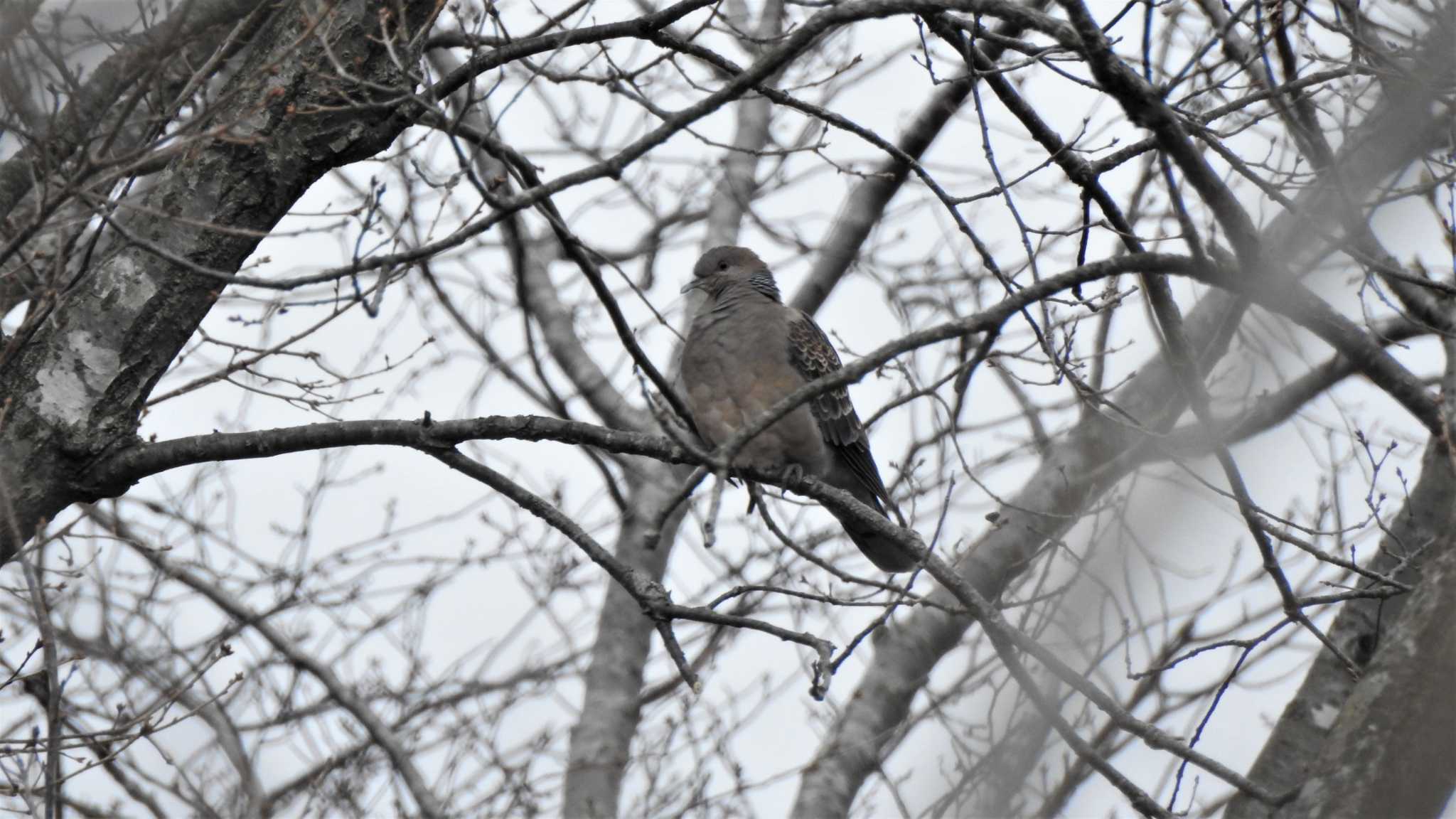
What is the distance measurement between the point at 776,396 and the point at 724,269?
119 cm

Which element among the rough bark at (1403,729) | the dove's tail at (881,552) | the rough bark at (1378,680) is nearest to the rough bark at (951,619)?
the dove's tail at (881,552)

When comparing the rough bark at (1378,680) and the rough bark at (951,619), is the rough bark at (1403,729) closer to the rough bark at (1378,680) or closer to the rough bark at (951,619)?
the rough bark at (1378,680)

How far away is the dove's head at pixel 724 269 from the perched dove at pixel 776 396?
26 cm

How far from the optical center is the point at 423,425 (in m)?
3.61

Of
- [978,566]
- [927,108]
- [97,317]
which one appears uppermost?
[927,108]

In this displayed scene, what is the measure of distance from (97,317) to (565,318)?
16.9 ft

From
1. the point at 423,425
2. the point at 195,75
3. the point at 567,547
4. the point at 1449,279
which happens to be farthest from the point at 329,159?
the point at 567,547

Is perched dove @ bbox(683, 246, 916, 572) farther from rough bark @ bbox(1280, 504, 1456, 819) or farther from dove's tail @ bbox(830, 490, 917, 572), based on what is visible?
rough bark @ bbox(1280, 504, 1456, 819)

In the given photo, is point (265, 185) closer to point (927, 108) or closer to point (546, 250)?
point (927, 108)

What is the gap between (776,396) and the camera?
5.77 meters

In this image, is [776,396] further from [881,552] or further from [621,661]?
[621,661]

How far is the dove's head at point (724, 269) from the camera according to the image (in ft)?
21.7

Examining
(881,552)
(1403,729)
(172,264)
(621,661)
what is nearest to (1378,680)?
(1403,729)

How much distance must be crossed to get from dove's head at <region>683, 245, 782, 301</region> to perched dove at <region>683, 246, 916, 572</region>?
10.1 inches
